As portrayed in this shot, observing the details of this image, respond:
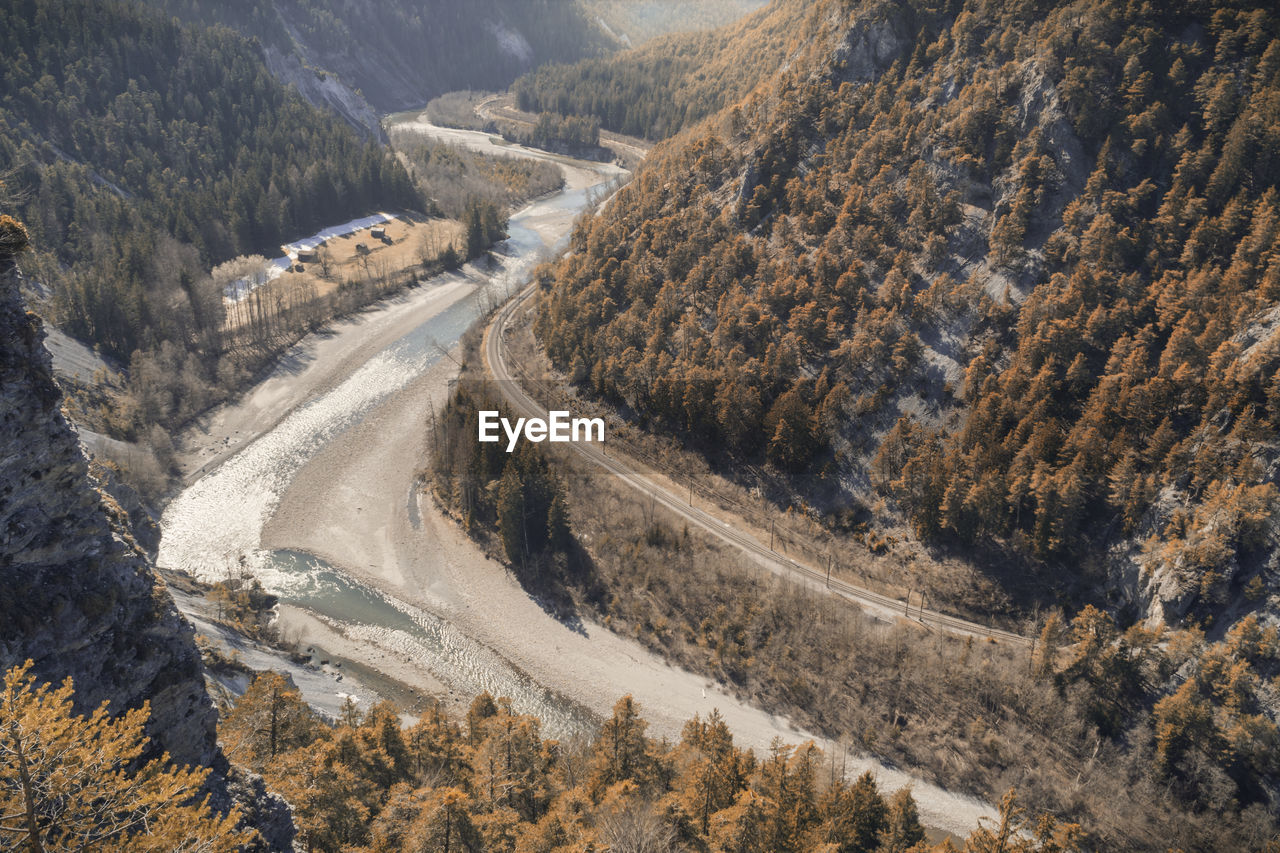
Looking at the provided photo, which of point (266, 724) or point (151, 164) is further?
point (151, 164)

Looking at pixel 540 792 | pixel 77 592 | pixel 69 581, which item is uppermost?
pixel 69 581

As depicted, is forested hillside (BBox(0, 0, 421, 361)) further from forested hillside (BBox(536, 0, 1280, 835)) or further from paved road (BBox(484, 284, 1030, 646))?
forested hillside (BBox(536, 0, 1280, 835))

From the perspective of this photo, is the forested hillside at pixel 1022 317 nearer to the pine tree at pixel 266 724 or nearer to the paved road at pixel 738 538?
the paved road at pixel 738 538

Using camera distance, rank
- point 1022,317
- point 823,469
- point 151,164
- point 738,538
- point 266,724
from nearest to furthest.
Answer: point 266,724, point 1022,317, point 738,538, point 823,469, point 151,164

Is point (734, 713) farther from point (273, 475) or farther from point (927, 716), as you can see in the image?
point (273, 475)

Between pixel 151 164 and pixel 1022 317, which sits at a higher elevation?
pixel 1022 317

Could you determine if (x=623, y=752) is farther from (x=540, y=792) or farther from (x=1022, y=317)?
(x=1022, y=317)

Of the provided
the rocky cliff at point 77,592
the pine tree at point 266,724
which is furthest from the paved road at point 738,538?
the rocky cliff at point 77,592

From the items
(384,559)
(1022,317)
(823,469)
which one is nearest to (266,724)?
(384,559)
